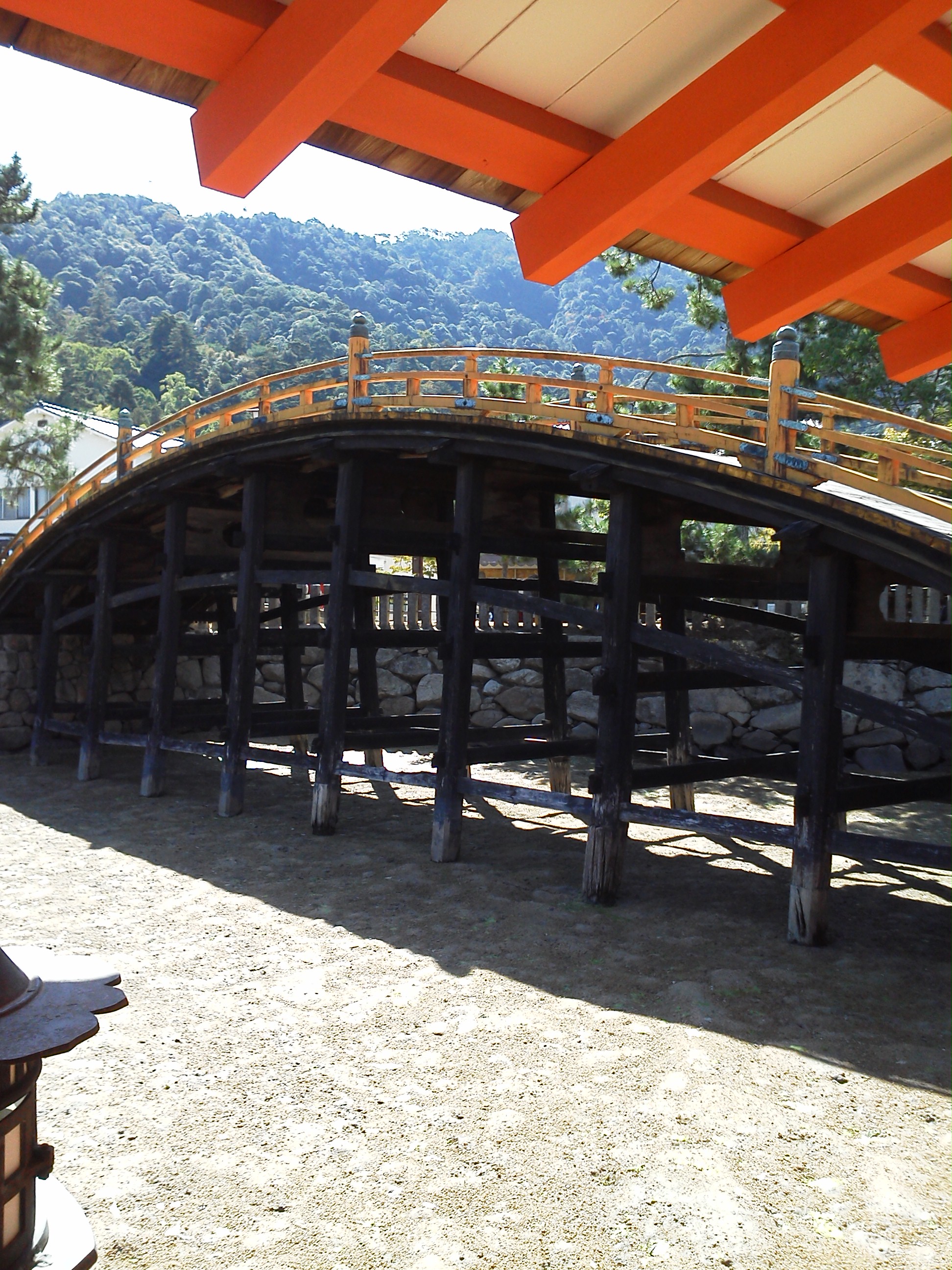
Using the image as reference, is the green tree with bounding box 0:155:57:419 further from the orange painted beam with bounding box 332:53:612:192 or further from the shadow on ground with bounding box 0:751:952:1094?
the orange painted beam with bounding box 332:53:612:192

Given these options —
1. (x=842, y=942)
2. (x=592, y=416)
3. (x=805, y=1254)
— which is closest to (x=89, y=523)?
(x=592, y=416)

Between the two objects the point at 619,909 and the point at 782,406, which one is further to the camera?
the point at 619,909

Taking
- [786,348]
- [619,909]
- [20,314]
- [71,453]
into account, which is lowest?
[619,909]

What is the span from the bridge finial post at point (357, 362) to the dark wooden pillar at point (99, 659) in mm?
5340

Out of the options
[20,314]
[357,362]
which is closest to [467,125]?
[357,362]

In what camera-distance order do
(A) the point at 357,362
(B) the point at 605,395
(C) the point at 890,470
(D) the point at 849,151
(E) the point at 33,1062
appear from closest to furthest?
1. (E) the point at 33,1062
2. (D) the point at 849,151
3. (C) the point at 890,470
4. (B) the point at 605,395
5. (A) the point at 357,362

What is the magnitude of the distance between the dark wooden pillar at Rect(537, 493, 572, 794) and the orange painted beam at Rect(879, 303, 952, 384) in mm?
4521

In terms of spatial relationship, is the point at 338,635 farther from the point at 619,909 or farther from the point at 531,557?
the point at 619,909

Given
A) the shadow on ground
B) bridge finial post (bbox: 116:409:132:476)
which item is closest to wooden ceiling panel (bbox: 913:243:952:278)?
the shadow on ground

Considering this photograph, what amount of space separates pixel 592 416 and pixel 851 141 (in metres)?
2.98

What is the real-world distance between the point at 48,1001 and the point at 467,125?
11.7 feet

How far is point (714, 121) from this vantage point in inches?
152

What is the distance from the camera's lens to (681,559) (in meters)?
8.16

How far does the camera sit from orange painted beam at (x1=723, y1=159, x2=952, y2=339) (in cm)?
465
